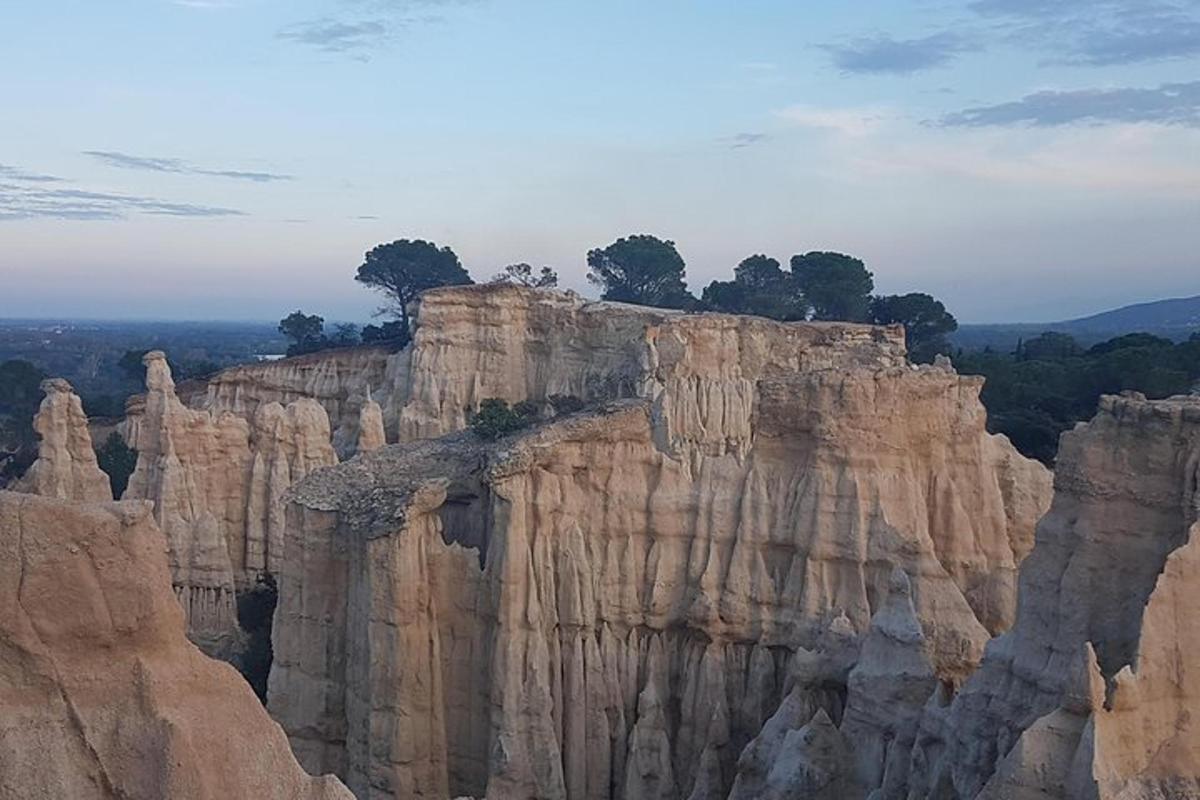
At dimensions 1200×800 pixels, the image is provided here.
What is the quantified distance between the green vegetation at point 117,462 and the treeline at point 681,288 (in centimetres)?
1147

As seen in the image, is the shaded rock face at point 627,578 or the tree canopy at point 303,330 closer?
the shaded rock face at point 627,578

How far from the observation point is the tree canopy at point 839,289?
173 ft

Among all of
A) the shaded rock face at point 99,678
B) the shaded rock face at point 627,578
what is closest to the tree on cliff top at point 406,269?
the shaded rock face at point 627,578

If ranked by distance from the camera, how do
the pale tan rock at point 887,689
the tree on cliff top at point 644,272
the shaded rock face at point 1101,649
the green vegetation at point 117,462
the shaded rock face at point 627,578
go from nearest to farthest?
the shaded rock face at point 1101,649 < the pale tan rock at point 887,689 < the shaded rock face at point 627,578 < the green vegetation at point 117,462 < the tree on cliff top at point 644,272

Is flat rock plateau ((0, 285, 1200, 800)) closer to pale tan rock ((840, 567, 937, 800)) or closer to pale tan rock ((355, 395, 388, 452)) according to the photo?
pale tan rock ((840, 567, 937, 800))

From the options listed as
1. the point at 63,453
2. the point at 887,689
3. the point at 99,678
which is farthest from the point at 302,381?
the point at 99,678

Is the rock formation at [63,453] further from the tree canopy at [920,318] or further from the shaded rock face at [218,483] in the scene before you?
the tree canopy at [920,318]

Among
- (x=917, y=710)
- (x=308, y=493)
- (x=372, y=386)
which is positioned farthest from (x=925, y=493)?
(x=372, y=386)

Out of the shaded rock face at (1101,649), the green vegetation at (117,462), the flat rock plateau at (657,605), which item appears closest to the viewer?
the flat rock plateau at (657,605)

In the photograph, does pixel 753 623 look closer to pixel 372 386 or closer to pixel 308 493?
pixel 308 493

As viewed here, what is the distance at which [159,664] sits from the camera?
7215 mm

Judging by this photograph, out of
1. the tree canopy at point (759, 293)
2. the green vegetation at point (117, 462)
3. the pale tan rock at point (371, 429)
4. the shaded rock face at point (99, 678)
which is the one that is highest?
the tree canopy at point (759, 293)

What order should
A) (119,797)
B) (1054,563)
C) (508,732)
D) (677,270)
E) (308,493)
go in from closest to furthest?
(119,797) → (1054,563) → (508,732) → (308,493) → (677,270)

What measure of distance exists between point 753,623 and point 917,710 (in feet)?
17.3
